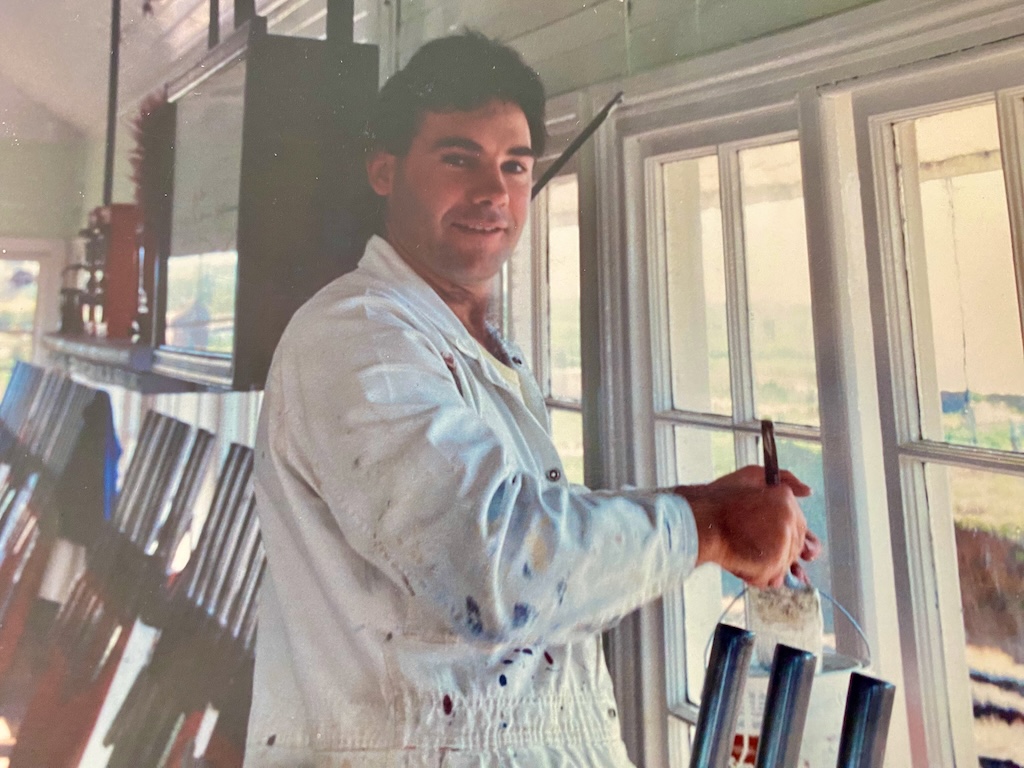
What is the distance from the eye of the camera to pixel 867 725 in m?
0.65

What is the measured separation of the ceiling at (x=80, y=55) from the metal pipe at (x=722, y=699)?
1.05 meters

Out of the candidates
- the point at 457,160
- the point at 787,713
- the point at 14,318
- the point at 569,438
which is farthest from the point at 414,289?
the point at 787,713

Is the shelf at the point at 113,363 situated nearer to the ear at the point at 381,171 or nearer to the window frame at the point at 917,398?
the ear at the point at 381,171

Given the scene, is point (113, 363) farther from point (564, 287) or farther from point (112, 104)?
point (564, 287)

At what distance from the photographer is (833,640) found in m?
0.77

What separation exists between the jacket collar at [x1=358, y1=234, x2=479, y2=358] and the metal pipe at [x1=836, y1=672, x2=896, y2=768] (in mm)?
543

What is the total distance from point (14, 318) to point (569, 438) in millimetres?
753

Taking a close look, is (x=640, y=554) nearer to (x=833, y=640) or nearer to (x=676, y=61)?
(x=833, y=640)

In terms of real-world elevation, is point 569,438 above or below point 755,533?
above

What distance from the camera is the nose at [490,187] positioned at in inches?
36.1

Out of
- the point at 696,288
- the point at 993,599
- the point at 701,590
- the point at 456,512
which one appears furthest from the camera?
the point at 696,288

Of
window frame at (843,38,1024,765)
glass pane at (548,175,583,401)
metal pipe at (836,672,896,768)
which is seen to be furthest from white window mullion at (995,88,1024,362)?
glass pane at (548,175,583,401)

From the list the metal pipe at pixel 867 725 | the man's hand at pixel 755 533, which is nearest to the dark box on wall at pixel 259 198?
the man's hand at pixel 755 533

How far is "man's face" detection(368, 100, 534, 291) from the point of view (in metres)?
0.91
